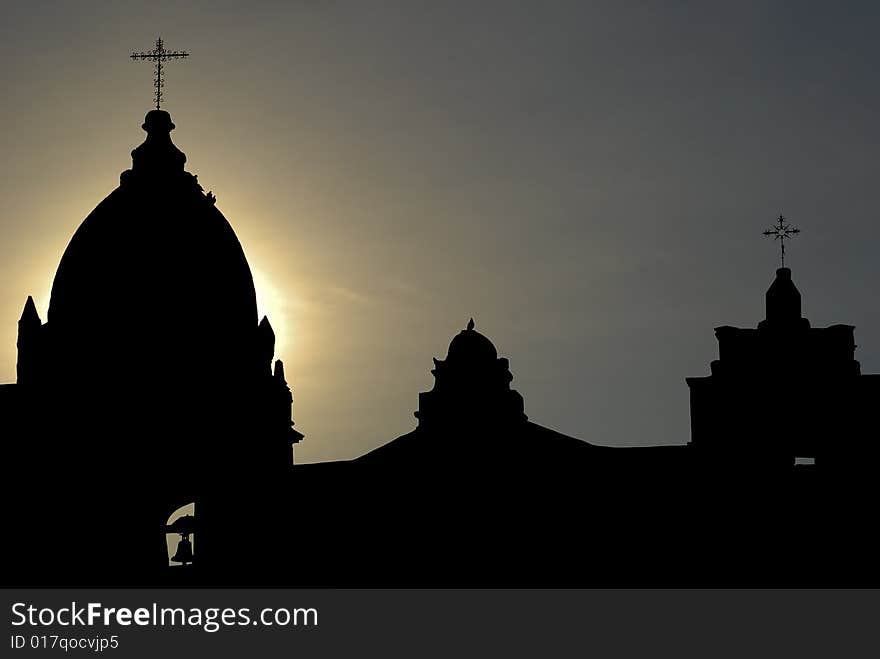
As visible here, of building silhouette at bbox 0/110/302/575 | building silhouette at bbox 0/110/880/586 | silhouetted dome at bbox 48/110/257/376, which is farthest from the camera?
silhouetted dome at bbox 48/110/257/376

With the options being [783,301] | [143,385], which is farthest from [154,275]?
[783,301]

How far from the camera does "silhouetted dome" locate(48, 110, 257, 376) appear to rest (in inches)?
2259

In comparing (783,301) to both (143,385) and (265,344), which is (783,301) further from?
(143,385)

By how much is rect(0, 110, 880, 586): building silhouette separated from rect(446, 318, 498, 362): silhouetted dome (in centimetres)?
5

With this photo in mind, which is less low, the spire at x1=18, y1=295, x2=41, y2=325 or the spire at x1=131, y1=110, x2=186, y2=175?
the spire at x1=131, y1=110, x2=186, y2=175

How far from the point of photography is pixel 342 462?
187 feet

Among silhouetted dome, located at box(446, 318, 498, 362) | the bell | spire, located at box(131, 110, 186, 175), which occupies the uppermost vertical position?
spire, located at box(131, 110, 186, 175)

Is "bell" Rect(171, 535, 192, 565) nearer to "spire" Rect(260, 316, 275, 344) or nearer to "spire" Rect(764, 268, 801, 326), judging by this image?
"spire" Rect(260, 316, 275, 344)

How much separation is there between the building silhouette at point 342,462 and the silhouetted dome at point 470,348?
0.05 meters

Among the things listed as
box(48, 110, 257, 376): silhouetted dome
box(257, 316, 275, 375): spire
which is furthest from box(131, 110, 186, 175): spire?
box(257, 316, 275, 375): spire

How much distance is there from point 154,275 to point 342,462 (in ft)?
22.9

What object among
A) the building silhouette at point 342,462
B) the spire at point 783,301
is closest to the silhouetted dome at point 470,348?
the building silhouette at point 342,462

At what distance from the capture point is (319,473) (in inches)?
2229

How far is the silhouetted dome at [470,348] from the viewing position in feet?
189
